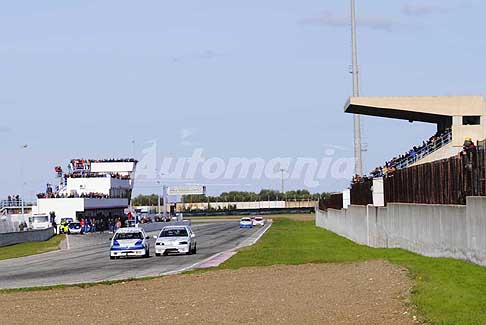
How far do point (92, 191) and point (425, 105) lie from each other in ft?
205

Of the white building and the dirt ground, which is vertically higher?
the white building

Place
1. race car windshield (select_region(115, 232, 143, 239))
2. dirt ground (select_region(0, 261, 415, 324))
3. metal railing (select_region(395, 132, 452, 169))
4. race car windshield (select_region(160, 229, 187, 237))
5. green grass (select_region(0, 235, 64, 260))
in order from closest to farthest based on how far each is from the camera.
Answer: dirt ground (select_region(0, 261, 415, 324)) < race car windshield (select_region(115, 232, 143, 239)) < race car windshield (select_region(160, 229, 187, 237)) < metal railing (select_region(395, 132, 452, 169)) < green grass (select_region(0, 235, 64, 260))

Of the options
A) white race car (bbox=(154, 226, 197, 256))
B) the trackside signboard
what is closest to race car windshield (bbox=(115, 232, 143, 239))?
white race car (bbox=(154, 226, 197, 256))

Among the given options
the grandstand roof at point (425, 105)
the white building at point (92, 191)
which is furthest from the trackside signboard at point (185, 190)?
the grandstand roof at point (425, 105)

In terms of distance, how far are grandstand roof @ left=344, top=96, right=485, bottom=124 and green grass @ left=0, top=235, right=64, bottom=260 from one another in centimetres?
2132

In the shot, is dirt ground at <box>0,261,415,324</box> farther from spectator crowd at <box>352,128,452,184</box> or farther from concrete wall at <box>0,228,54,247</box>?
concrete wall at <box>0,228,54,247</box>

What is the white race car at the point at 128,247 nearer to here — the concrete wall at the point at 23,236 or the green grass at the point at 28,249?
the green grass at the point at 28,249

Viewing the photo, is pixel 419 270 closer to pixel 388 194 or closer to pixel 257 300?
pixel 257 300

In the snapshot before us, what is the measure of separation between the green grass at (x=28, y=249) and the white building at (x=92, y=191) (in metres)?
26.0

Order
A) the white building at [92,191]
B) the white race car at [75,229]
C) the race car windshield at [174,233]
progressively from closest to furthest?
the race car windshield at [174,233] → the white race car at [75,229] → the white building at [92,191]

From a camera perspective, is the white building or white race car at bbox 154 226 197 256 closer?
white race car at bbox 154 226 197 256

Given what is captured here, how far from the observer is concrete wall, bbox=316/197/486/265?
2317cm

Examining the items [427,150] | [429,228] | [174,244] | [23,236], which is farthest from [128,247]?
[23,236]

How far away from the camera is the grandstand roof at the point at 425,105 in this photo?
179 feet
